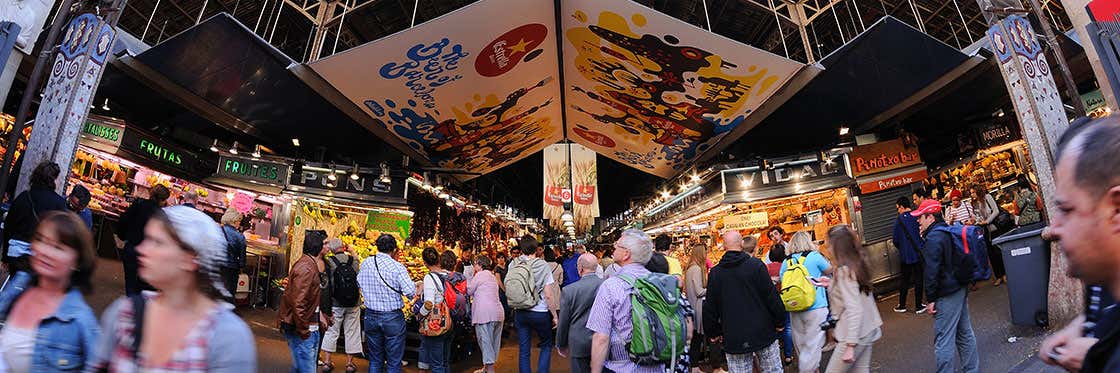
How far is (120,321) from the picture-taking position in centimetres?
147

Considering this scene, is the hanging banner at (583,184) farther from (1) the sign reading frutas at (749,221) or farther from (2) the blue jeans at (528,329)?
(2) the blue jeans at (528,329)

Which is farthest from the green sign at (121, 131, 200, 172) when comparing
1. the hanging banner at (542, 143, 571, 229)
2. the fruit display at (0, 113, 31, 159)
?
the hanging banner at (542, 143, 571, 229)

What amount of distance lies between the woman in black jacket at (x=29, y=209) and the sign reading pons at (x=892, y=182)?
1120 cm

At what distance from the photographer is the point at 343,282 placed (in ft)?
18.6

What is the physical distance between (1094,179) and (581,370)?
319 centimetres

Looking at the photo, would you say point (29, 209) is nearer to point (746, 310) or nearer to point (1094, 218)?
point (746, 310)

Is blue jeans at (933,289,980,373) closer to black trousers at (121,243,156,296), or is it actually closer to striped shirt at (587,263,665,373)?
striped shirt at (587,263,665,373)

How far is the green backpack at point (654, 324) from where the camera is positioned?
280 cm

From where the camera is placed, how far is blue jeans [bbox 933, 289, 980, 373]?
3795 mm

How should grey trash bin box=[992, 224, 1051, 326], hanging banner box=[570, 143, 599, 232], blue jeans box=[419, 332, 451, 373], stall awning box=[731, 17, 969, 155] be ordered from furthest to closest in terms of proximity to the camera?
1. hanging banner box=[570, 143, 599, 232]
2. stall awning box=[731, 17, 969, 155]
3. blue jeans box=[419, 332, 451, 373]
4. grey trash bin box=[992, 224, 1051, 326]

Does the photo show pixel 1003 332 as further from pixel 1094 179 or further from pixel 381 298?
pixel 381 298

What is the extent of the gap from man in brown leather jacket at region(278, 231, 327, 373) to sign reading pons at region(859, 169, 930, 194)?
377 inches

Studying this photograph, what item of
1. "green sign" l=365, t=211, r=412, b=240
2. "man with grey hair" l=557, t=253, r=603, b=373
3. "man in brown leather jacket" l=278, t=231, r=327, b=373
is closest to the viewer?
"man with grey hair" l=557, t=253, r=603, b=373

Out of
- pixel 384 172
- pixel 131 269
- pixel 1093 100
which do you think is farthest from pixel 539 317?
pixel 1093 100
